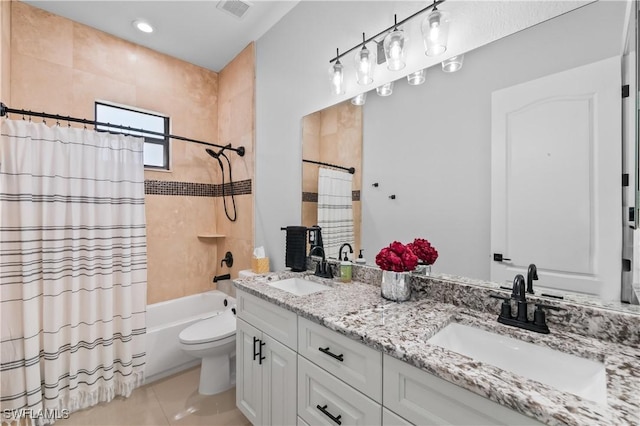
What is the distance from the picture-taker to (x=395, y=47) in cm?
144

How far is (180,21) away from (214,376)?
2.85 meters

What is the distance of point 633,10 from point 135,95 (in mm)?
3247

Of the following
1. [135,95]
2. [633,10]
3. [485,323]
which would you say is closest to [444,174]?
[485,323]

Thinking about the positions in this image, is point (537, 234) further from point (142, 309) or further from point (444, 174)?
point (142, 309)

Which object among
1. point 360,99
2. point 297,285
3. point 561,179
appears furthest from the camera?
point 297,285

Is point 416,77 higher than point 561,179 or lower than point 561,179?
higher

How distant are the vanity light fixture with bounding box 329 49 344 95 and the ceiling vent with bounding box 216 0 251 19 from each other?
959 millimetres

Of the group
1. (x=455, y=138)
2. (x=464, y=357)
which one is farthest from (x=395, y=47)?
(x=464, y=357)

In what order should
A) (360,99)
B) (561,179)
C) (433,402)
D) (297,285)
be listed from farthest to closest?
(297,285) < (360,99) < (561,179) < (433,402)

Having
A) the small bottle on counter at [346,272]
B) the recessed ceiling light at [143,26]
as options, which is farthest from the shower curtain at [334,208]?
the recessed ceiling light at [143,26]

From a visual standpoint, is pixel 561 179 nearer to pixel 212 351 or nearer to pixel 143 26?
pixel 212 351

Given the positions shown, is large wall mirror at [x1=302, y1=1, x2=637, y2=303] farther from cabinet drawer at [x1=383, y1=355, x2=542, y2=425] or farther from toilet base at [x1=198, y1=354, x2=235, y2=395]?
toilet base at [x1=198, y1=354, x2=235, y2=395]

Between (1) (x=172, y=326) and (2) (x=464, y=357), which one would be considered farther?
(1) (x=172, y=326)

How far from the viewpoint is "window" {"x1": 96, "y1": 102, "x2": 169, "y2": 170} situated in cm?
251
